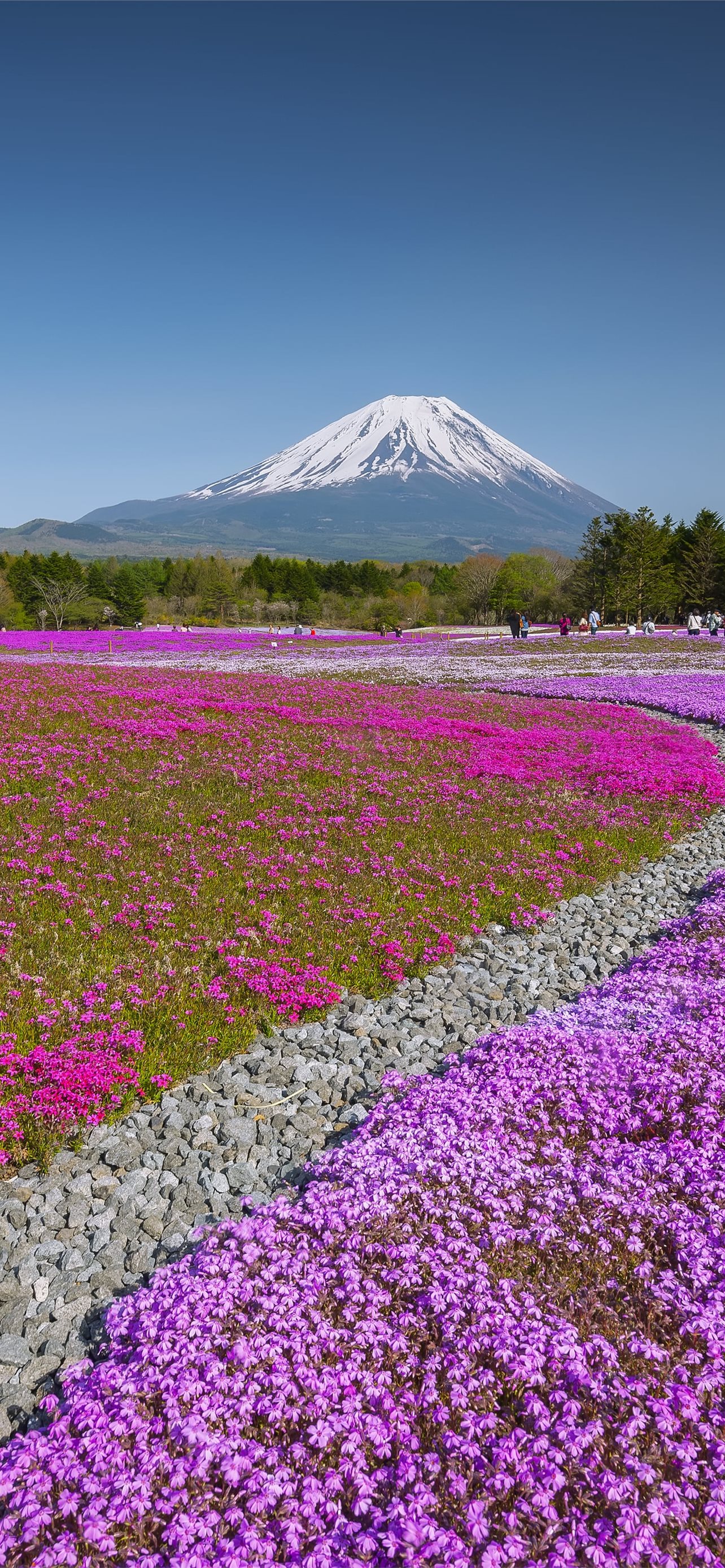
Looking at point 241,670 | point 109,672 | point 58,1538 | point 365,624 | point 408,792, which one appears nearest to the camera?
point 58,1538

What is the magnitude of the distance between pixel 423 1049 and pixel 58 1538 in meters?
6.10

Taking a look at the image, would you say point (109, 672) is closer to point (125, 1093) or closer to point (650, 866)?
point (650, 866)

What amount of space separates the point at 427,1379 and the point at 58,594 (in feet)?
376

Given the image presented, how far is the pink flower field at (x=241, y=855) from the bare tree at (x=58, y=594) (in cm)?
8542

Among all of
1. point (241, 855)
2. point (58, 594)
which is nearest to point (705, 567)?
point (58, 594)

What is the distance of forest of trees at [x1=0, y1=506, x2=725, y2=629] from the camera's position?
98.8m

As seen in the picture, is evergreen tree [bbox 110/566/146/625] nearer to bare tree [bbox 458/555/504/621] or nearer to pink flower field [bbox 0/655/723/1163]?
bare tree [bbox 458/555/504/621]

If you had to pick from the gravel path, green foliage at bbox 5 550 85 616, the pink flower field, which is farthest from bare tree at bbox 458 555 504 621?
the gravel path

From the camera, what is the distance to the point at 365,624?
380ft

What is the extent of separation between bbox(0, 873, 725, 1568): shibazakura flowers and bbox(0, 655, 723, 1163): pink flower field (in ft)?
10.3

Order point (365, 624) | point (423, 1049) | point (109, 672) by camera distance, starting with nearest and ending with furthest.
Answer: point (423, 1049), point (109, 672), point (365, 624)

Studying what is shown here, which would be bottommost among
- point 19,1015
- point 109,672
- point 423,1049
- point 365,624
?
point 423,1049

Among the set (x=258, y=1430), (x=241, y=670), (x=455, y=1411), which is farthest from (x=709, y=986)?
(x=241, y=670)

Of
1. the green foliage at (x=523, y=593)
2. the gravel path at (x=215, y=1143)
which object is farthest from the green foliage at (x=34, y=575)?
the gravel path at (x=215, y=1143)
